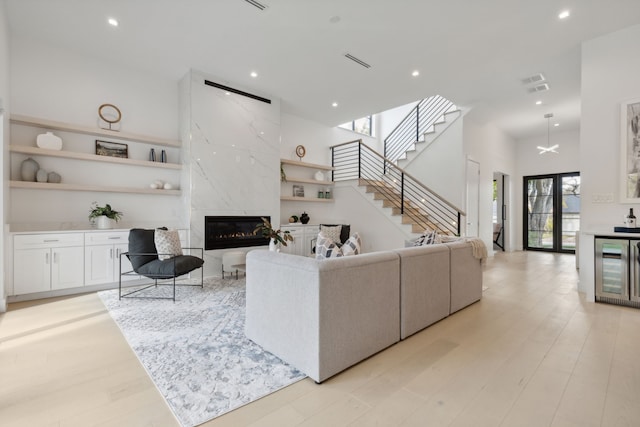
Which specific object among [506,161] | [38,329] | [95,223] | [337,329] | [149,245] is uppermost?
[506,161]

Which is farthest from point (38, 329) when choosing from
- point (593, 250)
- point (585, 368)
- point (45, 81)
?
point (593, 250)

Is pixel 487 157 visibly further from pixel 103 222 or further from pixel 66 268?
pixel 66 268

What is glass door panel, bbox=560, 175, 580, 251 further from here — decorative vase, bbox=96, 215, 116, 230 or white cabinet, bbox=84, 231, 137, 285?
decorative vase, bbox=96, 215, 116, 230

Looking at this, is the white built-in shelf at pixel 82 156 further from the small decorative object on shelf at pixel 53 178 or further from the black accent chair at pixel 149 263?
the black accent chair at pixel 149 263

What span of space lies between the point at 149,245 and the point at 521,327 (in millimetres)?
4537

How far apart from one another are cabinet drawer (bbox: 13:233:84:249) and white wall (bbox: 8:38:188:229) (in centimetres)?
54

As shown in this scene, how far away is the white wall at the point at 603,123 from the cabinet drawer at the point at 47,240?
6.74m

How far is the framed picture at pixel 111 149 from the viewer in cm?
462

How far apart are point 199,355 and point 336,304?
47.2 inches

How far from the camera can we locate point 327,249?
2.49 metres

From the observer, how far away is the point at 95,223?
4512 millimetres

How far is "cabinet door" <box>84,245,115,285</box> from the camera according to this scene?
4.12m

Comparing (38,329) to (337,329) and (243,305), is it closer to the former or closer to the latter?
(243,305)

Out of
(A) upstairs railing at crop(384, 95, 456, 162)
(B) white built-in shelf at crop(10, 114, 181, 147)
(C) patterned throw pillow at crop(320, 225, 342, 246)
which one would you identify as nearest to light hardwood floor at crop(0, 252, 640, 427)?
(B) white built-in shelf at crop(10, 114, 181, 147)
